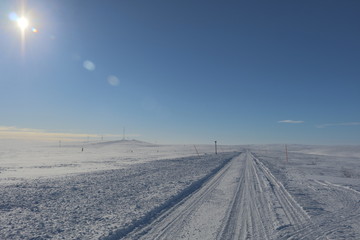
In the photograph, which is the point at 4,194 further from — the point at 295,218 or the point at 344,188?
the point at 344,188

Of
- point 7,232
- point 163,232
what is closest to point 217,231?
point 163,232

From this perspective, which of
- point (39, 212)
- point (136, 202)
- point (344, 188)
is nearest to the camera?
point (39, 212)

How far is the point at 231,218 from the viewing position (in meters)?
7.16

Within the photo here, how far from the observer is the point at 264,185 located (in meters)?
12.5

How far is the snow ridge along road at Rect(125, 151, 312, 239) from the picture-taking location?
594 centimetres

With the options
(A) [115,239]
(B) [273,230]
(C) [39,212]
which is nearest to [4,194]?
(C) [39,212]

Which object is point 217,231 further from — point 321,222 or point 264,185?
point 264,185

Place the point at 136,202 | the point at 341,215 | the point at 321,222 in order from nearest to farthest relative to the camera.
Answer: the point at 321,222 < the point at 341,215 < the point at 136,202

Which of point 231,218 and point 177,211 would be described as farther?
point 177,211

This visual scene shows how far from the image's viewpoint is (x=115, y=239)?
578cm

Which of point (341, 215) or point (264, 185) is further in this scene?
point (264, 185)

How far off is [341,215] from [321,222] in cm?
118

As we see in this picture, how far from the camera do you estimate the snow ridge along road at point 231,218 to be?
19.5ft

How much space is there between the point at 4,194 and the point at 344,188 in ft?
50.8
